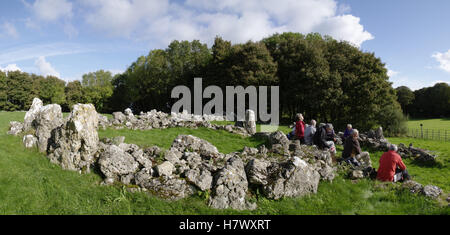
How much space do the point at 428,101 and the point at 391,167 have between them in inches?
3166

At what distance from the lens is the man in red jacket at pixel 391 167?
8.70m

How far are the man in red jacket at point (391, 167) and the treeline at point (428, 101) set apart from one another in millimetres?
67276

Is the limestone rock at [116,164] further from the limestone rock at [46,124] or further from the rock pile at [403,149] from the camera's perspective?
the rock pile at [403,149]

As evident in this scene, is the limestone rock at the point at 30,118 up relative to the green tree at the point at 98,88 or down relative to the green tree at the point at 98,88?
down

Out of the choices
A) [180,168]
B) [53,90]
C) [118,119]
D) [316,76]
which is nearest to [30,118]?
[118,119]

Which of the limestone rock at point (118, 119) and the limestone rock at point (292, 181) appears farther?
the limestone rock at point (118, 119)

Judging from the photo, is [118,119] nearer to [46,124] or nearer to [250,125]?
[46,124]

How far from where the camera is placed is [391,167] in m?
8.70

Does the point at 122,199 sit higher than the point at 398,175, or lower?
lower

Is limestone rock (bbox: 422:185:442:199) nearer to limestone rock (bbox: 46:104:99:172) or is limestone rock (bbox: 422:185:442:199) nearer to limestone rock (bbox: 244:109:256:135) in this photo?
limestone rock (bbox: 46:104:99:172)

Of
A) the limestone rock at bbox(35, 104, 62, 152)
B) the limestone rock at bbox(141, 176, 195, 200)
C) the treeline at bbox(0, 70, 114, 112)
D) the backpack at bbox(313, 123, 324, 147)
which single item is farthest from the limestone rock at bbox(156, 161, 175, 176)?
the treeline at bbox(0, 70, 114, 112)

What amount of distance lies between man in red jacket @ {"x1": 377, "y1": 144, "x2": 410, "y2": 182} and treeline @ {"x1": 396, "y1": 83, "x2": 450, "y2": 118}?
67.3 metres

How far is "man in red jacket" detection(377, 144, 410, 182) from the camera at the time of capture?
8695mm

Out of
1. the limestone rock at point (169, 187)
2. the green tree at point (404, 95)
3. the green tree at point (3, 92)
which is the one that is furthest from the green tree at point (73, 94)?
the green tree at point (404, 95)
